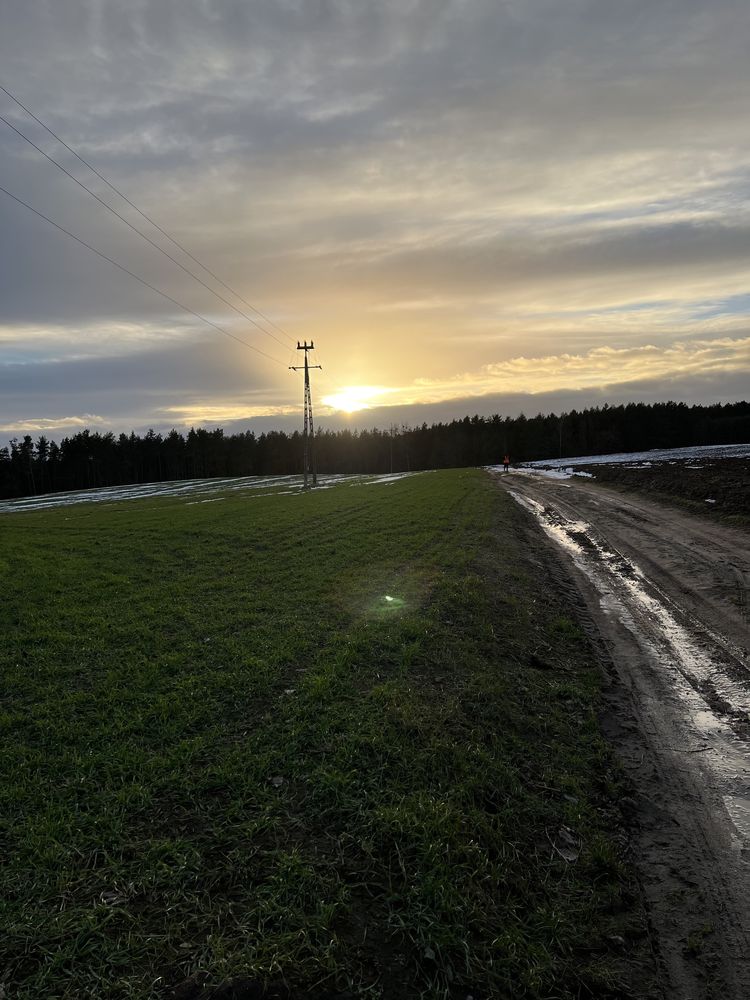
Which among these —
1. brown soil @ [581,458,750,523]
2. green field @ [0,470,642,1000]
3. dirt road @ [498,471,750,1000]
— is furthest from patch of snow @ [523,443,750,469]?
green field @ [0,470,642,1000]

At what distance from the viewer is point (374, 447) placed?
521 ft

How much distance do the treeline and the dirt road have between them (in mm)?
115945

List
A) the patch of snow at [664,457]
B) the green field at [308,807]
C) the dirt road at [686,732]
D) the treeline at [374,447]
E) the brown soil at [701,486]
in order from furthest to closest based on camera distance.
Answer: the treeline at [374,447], the patch of snow at [664,457], the brown soil at [701,486], the dirt road at [686,732], the green field at [308,807]

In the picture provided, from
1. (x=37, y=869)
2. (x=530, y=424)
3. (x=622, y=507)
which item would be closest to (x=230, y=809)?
(x=37, y=869)

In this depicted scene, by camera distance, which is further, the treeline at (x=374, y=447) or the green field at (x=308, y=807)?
the treeline at (x=374, y=447)

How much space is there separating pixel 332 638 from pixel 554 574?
8.04 m

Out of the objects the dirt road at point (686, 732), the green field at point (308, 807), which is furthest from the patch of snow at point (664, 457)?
the green field at point (308, 807)

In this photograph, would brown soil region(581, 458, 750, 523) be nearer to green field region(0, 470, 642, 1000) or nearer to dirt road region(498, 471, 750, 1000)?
dirt road region(498, 471, 750, 1000)

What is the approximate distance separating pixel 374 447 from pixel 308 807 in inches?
6084

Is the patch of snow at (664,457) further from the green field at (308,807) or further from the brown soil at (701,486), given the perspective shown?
the green field at (308,807)

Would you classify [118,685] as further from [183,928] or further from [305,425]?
[305,425]

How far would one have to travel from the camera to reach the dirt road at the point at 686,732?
4.25 metres

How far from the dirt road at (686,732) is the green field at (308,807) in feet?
1.25

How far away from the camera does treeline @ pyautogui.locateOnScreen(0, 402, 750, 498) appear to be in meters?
129
